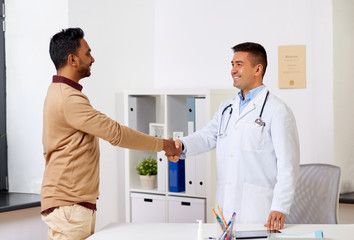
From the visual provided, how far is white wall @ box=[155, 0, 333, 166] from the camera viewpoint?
3711 millimetres

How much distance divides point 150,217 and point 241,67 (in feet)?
5.59

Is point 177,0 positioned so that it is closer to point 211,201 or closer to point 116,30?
point 116,30

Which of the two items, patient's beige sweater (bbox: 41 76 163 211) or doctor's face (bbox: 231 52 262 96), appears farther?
doctor's face (bbox: 231 52 262 96)

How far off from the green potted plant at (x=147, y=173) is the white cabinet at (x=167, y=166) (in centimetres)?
5

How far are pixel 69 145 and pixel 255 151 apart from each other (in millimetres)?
983

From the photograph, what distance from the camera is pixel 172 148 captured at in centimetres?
300

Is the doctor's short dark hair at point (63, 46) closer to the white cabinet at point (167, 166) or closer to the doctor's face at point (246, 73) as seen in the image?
the doctor's face at point (246, 73)

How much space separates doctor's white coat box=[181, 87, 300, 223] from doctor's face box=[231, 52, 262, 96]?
0.09 meters

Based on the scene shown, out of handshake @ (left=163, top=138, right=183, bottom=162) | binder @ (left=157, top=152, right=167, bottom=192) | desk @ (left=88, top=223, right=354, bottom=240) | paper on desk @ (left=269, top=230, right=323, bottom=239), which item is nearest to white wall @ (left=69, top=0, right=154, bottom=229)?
binder @ (left=157, top=152, right=167, bottom=192)

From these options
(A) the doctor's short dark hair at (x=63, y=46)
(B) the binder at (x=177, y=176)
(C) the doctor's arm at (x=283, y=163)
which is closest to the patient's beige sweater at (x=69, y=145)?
(A) the doctor's short dark hair at (x=63, y=46)

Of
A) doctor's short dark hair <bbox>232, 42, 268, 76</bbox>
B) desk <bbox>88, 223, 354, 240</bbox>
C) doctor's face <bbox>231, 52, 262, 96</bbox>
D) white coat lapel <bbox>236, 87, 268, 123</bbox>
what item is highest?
doctor's short dark hair <bbox>232, 42, 268, 76</bbox>

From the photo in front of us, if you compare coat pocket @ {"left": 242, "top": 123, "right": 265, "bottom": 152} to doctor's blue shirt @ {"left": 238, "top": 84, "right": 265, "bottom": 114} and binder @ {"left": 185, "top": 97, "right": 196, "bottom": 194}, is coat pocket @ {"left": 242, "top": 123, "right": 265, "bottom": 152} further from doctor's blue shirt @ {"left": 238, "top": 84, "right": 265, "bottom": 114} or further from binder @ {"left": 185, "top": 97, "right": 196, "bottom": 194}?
binder @ {"left": 185, "top": 97, "right": 196, "bottom": 194}

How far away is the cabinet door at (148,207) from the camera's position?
3.93 meters

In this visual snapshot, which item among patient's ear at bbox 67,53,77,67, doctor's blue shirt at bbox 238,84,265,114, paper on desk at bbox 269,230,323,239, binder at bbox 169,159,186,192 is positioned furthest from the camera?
binder at bbox 169,159,186,192
